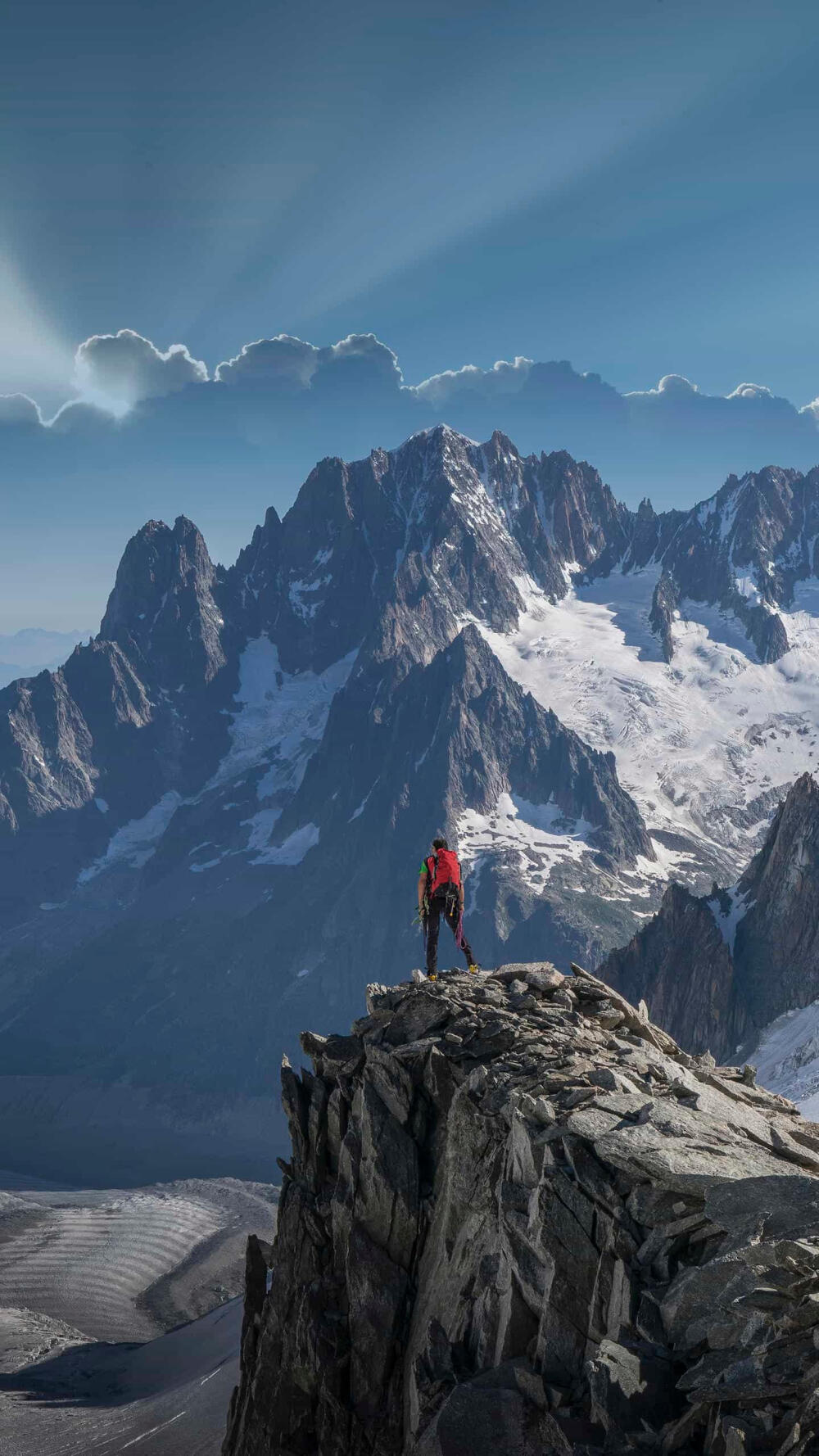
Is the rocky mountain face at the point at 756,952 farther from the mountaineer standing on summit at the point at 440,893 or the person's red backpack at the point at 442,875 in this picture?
the person's red backpack at the point at 442,875

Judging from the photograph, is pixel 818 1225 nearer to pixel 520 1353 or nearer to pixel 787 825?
pixel 520 1353

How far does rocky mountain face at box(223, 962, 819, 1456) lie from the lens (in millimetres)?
16906

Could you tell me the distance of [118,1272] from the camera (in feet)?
582

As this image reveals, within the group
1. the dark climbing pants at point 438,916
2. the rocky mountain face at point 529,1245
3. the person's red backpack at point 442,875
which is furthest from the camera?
the dark climbing pants at point 438,916

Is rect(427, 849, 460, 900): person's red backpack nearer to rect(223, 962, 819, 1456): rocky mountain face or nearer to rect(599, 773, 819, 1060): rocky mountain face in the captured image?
rect(223, 962, 819, 1456): rocky mountain face

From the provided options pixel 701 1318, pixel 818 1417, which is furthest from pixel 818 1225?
pixel 818 1417

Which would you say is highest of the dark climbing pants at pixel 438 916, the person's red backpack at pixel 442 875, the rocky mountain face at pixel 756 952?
the rocky mountain face at pixel 756 952

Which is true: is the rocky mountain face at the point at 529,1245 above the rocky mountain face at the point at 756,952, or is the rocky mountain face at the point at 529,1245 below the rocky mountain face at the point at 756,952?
below

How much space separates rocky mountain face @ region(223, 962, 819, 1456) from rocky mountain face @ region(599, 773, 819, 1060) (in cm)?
13807

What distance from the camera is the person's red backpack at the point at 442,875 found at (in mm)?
39531

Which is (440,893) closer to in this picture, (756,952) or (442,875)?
(442,875)

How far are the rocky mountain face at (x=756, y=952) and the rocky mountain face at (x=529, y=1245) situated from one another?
453ft

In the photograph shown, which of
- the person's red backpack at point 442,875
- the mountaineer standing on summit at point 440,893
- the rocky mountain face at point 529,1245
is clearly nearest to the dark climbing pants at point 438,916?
the mountaineer standing on summit at point 440,893

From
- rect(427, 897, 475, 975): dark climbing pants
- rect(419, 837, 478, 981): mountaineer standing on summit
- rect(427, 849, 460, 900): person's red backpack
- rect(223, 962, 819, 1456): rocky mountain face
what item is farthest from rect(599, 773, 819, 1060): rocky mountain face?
rect(223, 962, 819, 1456): rocky mountain face
